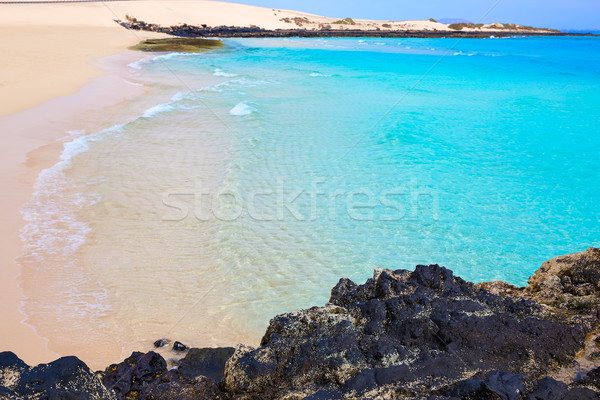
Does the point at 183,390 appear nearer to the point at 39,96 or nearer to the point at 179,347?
the point at 179,347

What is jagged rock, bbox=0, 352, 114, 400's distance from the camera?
96.4 inches

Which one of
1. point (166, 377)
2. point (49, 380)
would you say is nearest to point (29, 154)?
point (166, 377)

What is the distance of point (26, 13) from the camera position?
40.8 metres

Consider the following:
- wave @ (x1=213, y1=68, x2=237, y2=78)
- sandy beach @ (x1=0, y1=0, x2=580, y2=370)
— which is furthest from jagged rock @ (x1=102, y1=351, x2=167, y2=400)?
wave @ (x1=213, y1=68, x2=237, y2=78)

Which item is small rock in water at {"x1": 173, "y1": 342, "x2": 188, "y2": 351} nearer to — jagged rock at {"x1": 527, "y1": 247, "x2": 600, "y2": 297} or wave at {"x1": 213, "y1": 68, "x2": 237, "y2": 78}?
jagged rock at {"x1": 527, "y1": 247, "x2": 600, "y2": 297}

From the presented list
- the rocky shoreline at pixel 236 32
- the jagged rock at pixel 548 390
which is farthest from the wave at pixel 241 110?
the rocky shoreline at pixel 236 32

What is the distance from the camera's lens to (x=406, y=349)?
290 cm

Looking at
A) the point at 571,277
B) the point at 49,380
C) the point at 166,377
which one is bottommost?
the point at 166,377

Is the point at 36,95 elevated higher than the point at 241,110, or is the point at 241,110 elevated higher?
the point at 241,110

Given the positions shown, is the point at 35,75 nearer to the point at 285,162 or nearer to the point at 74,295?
the point at 285,162

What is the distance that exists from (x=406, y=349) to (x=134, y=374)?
2.02 m

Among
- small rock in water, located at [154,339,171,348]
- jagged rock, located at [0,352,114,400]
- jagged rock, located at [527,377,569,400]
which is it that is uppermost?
jagged rock, located at [527,377,569,400]

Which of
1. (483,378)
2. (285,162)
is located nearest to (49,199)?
(285,162)

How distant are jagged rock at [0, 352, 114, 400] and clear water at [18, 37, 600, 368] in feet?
4.44
